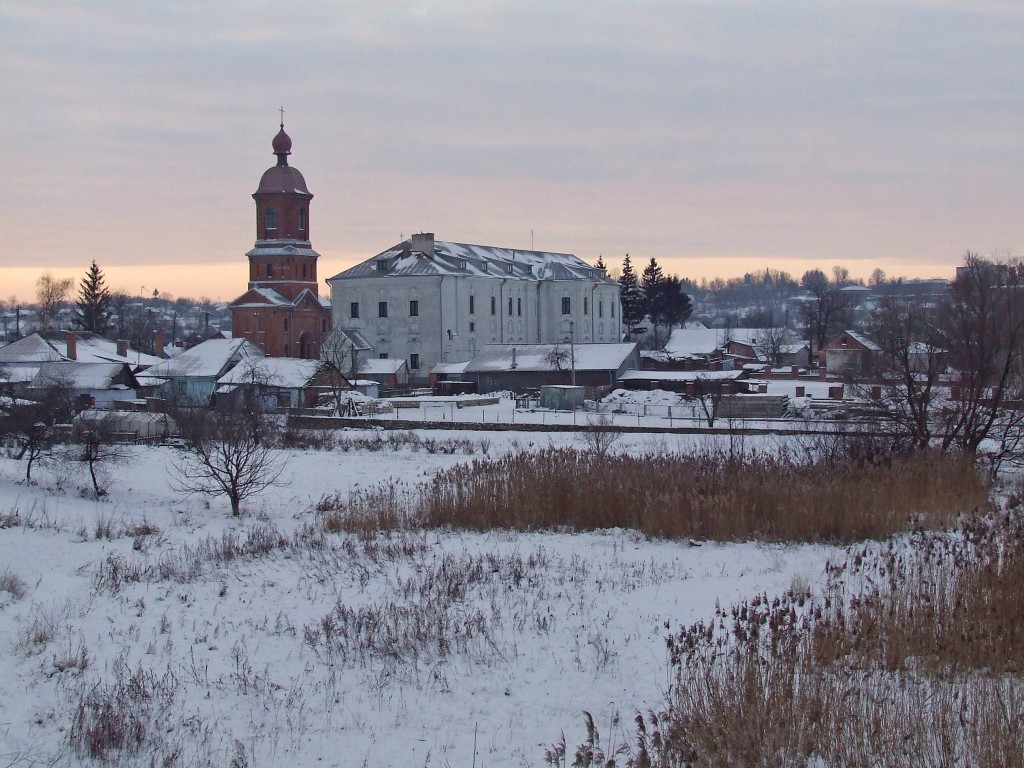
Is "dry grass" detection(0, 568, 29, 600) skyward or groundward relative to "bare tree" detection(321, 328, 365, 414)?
groundward

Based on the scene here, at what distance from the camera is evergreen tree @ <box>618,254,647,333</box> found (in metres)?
93.6

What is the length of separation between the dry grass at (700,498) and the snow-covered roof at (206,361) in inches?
1403

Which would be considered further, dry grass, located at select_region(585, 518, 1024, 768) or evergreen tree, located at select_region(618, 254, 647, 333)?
evergreen tree, located at select_region(618, 254, 647, 333)

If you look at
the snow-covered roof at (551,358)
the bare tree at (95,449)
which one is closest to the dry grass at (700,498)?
the bare tree at (95,449)

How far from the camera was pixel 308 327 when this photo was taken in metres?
61.9

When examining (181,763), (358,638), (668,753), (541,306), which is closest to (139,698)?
(181,763)

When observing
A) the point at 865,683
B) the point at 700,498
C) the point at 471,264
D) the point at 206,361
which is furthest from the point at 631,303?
the point at 865,683

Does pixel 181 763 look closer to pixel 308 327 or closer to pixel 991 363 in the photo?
pixel 991 363

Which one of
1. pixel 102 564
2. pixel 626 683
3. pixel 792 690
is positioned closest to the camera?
pixel 792 690

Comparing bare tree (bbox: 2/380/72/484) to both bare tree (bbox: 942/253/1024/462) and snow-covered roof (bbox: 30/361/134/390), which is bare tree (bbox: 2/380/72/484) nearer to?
bare tree (bbox: 942/253/1024/462)

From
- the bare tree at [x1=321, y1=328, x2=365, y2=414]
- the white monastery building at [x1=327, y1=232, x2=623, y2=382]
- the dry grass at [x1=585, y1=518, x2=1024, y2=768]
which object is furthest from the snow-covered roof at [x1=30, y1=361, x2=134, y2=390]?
the dry grass at [x1=585, y1=518, x2=1024, y2=768]

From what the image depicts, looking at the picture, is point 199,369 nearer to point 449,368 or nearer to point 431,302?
point 449,368

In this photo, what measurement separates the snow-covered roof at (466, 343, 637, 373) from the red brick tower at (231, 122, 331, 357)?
10962 millimetres

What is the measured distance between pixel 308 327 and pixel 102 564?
49.3 meters
